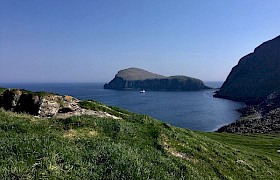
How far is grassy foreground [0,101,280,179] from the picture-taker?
12.2 meters

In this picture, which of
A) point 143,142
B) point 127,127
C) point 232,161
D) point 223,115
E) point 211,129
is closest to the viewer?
point 143,142

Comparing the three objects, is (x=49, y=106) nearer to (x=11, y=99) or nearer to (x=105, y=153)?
(x=11, y=99)

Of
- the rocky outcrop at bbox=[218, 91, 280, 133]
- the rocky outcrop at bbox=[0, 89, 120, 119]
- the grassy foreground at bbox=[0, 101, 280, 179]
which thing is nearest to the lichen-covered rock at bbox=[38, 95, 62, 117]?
the rocky outcrop at bbox=[0, 89, 120, 119]

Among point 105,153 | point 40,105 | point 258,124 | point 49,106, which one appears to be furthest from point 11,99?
point 258,124

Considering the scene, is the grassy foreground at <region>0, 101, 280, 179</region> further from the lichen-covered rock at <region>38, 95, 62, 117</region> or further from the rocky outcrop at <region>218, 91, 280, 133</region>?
the rocky outcrop at <region>218, 91, 280, 133</region>

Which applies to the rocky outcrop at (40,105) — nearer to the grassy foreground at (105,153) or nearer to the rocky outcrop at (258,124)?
the grassy foreground at (105,153)

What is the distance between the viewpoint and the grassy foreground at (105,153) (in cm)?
1221

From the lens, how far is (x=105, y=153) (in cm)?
1501

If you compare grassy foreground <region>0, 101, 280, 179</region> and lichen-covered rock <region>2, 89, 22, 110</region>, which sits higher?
lichen-covered rock <region>2, 89, 22, 110</region>

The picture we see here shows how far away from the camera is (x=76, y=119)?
20875 mm

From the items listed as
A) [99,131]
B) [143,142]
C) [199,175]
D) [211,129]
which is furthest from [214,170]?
[211,129]

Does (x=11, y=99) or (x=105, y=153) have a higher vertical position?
(x=11, y=99)

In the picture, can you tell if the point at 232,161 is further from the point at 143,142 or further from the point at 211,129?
the point at 211,129

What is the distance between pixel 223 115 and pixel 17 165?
147 m
